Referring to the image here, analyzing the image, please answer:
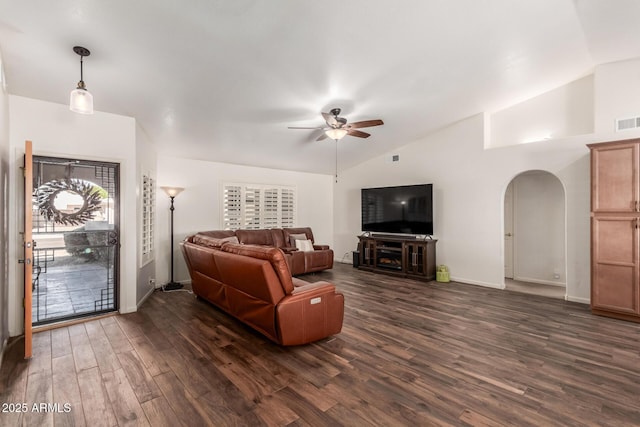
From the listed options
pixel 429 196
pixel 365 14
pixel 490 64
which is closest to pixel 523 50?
pixel 490 64

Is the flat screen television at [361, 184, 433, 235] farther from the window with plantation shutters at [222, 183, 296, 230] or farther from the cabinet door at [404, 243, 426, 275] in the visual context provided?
the window with plantation shutters at [222, 183, 296, 230]

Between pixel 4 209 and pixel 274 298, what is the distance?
2967 mm

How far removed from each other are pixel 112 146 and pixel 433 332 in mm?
4708

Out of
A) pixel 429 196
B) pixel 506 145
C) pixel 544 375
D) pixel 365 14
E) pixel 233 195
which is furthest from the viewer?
pixel 233 195

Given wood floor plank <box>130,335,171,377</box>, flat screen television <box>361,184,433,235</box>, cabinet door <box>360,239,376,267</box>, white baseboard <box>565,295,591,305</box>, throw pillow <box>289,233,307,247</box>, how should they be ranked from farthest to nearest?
throw pillow <box>289,233,307,247</box> → cabinet door <box>360,239,376,267</box> → flat screen television <box>361,184,433,235</box> → white baseboard <box>565,295,591,305</box> → wood floor plank <box>130,335,171,377</box>

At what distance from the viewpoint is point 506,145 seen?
5.26m

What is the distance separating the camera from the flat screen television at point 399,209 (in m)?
5.92

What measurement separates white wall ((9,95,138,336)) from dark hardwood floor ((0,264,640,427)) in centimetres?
61

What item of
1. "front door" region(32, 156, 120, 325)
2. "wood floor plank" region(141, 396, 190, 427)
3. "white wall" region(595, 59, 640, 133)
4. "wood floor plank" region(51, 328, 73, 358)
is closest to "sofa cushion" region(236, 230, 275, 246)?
"front door" region(32, 156, 120, 325)

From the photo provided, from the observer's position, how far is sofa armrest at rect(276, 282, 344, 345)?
280 centimetres

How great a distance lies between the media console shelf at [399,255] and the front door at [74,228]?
4863 mm

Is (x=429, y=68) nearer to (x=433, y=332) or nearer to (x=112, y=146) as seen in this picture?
(x=433, y=332)

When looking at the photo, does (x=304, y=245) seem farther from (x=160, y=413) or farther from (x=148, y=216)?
(x=160, y=413)

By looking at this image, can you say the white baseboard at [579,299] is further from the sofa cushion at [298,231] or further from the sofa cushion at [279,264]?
the sofa cushion at [298,231]
